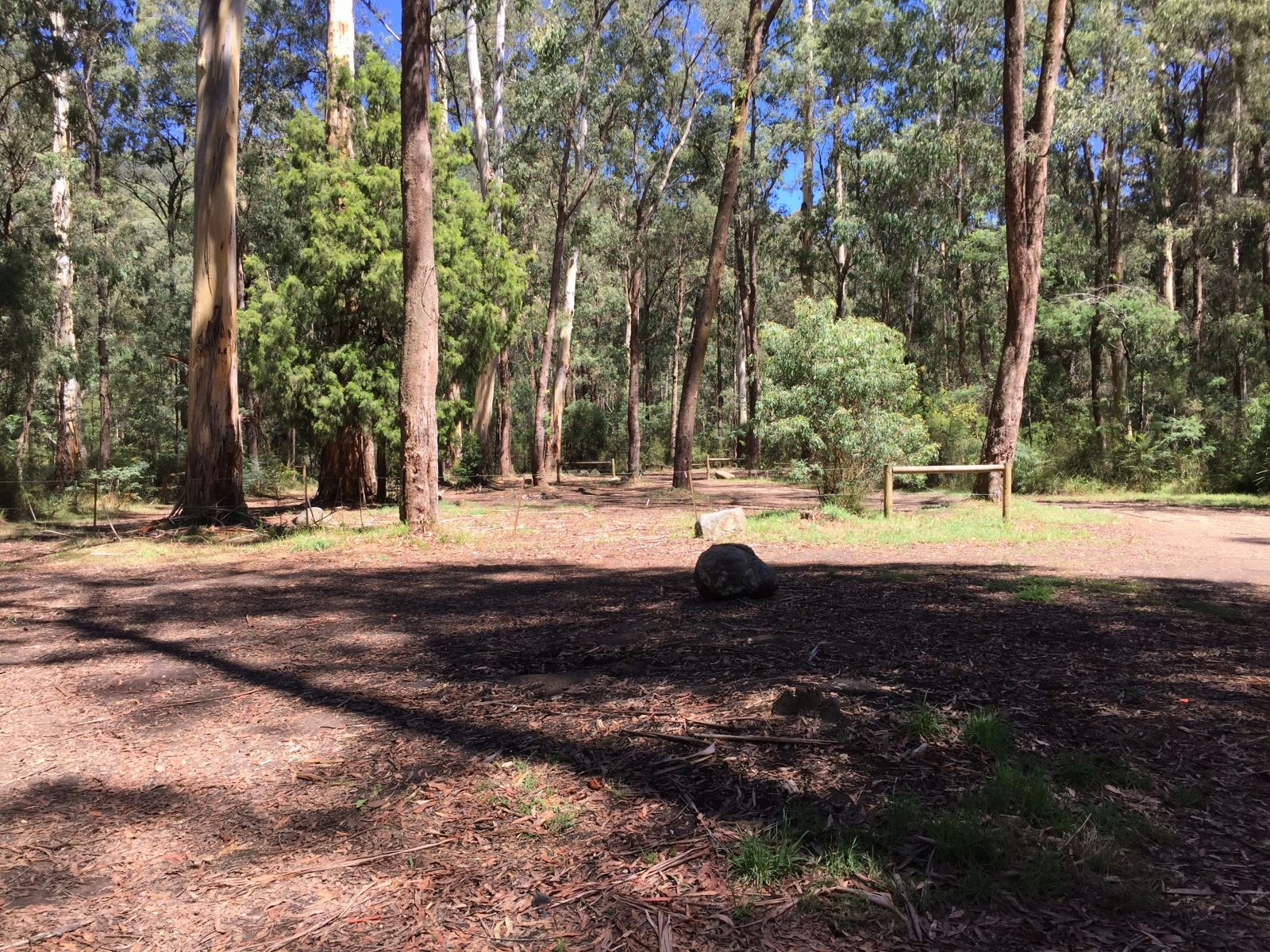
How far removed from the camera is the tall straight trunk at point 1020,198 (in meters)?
14.2

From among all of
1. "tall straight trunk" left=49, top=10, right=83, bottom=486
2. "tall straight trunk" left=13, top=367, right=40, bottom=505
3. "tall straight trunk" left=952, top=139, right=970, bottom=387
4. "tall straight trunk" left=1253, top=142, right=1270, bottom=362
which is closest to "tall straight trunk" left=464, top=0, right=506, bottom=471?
"tall straight trunk" left=49, top=10, right=83, bottom=486

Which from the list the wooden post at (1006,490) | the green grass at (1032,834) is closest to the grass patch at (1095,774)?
the green grass at (1032,834)

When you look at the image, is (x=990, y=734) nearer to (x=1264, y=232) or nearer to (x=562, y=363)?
(x=562, y=363)

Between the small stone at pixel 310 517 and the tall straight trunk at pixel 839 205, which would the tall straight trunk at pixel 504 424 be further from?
the small stone at pixel 310 517

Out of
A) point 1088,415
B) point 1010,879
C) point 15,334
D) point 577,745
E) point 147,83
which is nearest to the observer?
point 1010,879

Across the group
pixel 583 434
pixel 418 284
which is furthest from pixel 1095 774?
pixel 583 434

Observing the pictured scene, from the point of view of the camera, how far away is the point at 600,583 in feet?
27.8

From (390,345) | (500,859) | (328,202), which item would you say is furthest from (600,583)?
(328,202)

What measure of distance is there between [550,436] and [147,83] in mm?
18208

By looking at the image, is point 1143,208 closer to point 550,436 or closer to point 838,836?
point 550,436

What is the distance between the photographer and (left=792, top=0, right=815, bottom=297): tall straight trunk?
29.7 meters

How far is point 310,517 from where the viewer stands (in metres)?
13.7

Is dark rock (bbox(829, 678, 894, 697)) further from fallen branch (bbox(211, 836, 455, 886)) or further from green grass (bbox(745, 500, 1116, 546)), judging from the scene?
green grass (bbox(745, 500, 1116, 546))

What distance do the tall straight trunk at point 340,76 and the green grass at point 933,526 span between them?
11.9m
